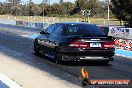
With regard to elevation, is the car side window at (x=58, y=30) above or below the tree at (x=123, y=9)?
below

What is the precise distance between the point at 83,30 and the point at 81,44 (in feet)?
3.10

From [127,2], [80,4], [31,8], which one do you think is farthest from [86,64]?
[31,8]

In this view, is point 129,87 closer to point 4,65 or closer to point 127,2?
point 4,65

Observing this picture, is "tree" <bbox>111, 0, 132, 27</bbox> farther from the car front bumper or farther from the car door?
the car front bumper

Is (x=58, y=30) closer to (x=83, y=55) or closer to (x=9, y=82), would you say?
(x=83, y=55)

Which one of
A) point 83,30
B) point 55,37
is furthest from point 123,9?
point 83,30

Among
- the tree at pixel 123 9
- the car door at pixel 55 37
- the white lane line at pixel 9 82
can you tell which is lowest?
the white lane line at pixel 9 82

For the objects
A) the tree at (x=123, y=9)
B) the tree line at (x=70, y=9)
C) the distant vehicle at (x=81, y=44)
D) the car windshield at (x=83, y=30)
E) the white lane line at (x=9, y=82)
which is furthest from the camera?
the tree line at (x=70, y=9)

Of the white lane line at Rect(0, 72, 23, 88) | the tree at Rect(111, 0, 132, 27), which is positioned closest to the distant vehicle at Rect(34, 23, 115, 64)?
the white lane line at Rect(0, 72, 23, 88)

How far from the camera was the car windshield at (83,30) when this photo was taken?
49.0 ft

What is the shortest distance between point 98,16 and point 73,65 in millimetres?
98668

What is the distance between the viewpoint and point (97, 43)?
14.4 m

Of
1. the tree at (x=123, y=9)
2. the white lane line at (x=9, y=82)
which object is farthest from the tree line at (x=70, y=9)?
the white lane line at (x=9, y=82)

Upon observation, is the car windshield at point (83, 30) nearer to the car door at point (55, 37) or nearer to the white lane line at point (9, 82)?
the car door at point (55, 37)
